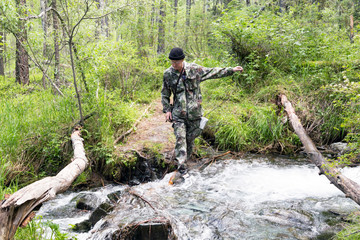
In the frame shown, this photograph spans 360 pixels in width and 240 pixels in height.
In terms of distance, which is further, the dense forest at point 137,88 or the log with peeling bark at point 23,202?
the dense forest at point 137,88

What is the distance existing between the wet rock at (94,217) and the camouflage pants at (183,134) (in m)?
1.55

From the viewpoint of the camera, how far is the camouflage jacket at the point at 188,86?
4.89 metres

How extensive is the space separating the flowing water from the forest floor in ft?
2.80

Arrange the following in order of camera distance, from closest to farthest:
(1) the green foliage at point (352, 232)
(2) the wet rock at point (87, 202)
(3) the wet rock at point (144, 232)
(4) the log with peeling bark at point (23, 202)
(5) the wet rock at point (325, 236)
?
(4) the log with peeling bark at point (23, 202) → (1) the green foliage at point (352, 232) → (3) the wet rock at point (144, 232) → (5) the wet rock at point (325, 236) → (2) the wet rock at point (87, 202)

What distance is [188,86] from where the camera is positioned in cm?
493

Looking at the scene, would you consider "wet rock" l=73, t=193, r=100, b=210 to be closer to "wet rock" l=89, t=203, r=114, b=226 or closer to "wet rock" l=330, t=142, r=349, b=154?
"wet rock" l=89, t=203, r=114, b=226

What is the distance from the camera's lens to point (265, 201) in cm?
472

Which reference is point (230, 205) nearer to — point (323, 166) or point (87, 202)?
point (323, 166)

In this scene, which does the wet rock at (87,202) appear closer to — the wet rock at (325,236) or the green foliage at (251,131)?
the wet rock at (325,236)

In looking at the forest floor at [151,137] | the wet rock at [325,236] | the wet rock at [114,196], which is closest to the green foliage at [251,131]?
the forest floor at [151,137]

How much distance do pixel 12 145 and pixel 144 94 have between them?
5382 mm

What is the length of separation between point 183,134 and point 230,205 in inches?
60.0

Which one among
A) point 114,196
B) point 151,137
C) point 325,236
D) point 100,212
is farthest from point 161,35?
point 325,236

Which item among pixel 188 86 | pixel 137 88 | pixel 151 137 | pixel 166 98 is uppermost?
pixel 188 86
